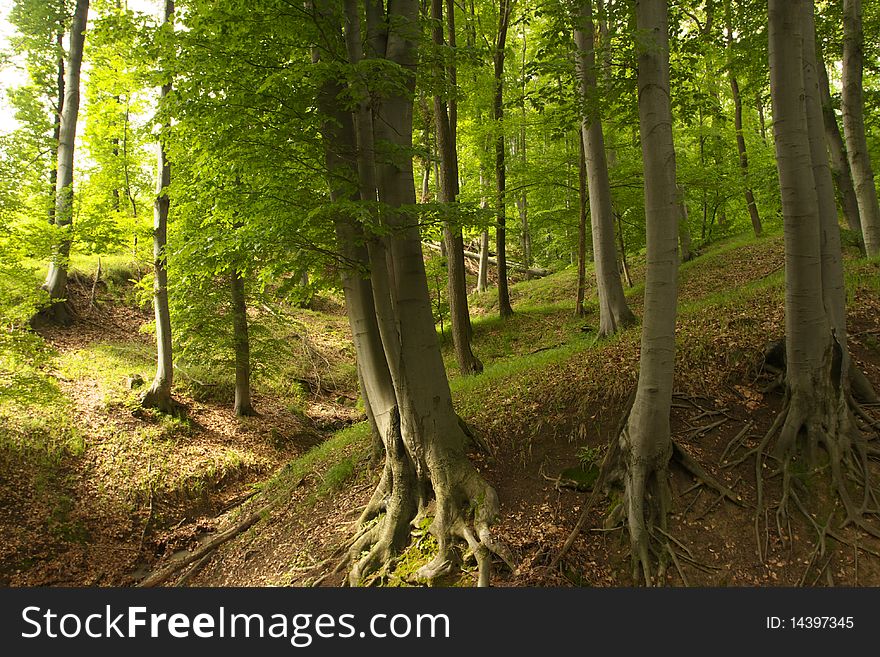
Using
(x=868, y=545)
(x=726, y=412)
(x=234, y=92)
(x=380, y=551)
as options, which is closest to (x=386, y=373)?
(x=380, y=551)

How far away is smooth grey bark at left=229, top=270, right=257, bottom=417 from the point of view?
38.9ft

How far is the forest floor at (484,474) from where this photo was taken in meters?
4.59

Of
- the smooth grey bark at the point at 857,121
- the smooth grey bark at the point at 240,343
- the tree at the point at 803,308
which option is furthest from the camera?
the smooth grey bark at the point at 240,343

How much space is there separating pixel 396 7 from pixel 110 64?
930 cm

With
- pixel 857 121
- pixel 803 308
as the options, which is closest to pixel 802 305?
pixel 803 308

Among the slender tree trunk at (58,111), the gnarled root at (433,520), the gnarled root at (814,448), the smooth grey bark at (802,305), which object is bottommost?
the gnarled root at (433,520)

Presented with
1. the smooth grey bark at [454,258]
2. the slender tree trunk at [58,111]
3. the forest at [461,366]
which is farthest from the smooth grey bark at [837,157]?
the slender tree trunk at [58,111]

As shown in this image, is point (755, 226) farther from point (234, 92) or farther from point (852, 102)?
point (234, 92)

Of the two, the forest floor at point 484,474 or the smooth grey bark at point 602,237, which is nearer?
the forest floor at point 484,474

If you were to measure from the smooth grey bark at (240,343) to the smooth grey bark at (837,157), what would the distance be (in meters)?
13.3

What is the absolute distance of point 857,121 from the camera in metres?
8.88

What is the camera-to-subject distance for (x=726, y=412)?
571 centimetres

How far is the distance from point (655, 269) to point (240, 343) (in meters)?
10.2

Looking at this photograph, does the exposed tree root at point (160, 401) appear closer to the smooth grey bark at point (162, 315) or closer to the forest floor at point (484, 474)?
the smooth grey bark at point (162, 315)
